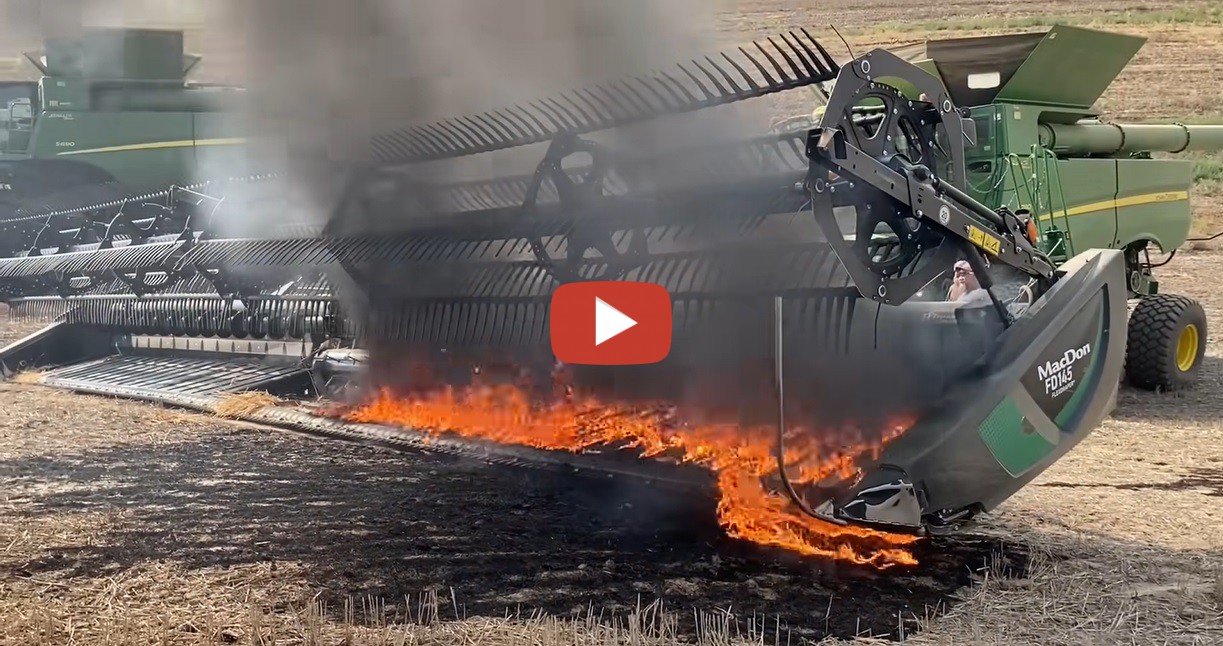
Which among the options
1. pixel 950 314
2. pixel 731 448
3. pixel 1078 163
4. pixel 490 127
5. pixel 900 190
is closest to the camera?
pixel 900 190

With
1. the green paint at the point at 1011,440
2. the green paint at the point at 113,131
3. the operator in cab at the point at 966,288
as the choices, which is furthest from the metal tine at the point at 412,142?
the green paint at the point at 113,131

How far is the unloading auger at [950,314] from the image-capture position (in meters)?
3.61

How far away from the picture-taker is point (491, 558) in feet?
13.0

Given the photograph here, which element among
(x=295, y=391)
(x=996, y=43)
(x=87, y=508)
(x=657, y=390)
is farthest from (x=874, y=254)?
(x=295, y=391)

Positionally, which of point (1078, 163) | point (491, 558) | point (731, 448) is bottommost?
point (491, 558)

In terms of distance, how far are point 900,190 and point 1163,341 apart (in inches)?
210

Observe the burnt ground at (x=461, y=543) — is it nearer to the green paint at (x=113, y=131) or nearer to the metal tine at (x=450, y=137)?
the metal tine at (x=450, y=137)

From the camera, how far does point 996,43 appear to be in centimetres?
715

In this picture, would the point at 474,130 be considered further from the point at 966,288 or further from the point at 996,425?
the point at 996,425

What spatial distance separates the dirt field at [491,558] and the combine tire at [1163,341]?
1.81 m

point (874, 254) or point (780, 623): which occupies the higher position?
point (874, 254)

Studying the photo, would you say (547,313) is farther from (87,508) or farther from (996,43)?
(996,43)

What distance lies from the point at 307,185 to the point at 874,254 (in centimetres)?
320

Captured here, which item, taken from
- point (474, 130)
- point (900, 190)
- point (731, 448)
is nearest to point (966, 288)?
point (900, 190)
